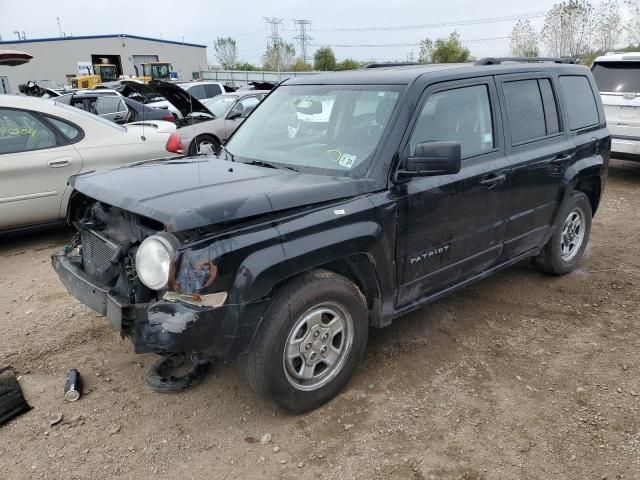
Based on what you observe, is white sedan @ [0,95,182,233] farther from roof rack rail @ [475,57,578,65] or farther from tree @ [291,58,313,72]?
tree @ [291,58,313,72]

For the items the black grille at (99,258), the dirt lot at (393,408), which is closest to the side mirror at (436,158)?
the dirt lot at (393,408)

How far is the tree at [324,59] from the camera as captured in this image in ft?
181

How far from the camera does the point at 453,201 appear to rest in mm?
3447

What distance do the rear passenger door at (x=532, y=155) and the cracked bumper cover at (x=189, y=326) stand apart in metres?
2.32

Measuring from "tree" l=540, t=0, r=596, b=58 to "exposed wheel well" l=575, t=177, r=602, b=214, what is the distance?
27.3 m

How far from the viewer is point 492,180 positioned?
3.68 metres

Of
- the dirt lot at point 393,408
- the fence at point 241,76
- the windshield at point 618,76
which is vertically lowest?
the dirt lot at point 393,408

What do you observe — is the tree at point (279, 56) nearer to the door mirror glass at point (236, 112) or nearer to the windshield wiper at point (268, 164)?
the door mirror glass at point (236, 112)

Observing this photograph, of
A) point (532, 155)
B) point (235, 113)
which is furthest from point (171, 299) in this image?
point (235, 113)

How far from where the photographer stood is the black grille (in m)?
2.94

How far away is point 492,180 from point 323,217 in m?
1.50

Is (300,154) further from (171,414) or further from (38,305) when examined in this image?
(38,305)

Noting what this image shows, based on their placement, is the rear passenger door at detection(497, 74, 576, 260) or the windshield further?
the windshield

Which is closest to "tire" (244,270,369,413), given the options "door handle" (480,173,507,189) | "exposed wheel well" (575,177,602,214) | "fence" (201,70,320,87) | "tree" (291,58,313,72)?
"door handle" (480,173,507,189)
